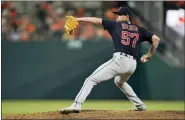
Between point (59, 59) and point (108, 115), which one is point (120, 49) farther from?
point (59, 59)

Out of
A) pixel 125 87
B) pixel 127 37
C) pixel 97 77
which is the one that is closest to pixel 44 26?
pixel 125 87

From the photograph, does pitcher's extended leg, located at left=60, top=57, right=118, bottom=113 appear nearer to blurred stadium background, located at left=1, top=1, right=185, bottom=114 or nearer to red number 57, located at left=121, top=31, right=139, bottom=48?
red number 57, located at left=121, top=31, right=139, bottom=48

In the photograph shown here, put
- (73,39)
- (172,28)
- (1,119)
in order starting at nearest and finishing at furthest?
(1,119) → (172,28) → (73,39)

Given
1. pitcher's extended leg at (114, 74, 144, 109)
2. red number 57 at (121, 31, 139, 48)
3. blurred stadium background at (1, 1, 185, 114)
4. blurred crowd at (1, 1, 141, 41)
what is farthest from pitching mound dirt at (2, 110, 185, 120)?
blurred crowd at (1, 1, 141, 41)

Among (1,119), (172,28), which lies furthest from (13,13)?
(1,119)

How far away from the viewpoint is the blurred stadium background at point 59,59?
1481 cm

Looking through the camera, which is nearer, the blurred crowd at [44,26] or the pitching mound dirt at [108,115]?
the pitching mound dirt at [108,115]

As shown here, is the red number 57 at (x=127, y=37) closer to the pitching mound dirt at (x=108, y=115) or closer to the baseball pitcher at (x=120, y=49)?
the baseball pitcher at (x=120, y=49)

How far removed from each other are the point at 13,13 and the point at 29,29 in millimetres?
1048

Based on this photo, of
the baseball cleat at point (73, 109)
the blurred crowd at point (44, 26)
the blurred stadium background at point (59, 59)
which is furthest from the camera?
the blurred crowd at point (44, 26)

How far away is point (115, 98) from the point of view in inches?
582

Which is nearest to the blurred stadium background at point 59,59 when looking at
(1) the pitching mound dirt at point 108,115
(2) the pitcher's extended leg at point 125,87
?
(2) the pitcher's extended leg at point 125,87

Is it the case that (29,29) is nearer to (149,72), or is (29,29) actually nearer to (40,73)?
(40,73)

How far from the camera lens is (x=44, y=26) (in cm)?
1545
